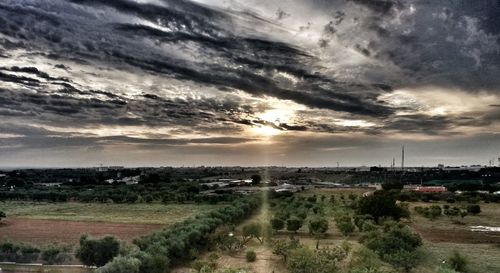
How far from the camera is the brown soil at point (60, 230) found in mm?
58125

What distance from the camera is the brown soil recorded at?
58125 mm

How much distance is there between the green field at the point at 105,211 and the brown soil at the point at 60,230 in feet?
14.9

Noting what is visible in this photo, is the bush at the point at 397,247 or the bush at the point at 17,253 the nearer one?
the bush at the point at 17,253

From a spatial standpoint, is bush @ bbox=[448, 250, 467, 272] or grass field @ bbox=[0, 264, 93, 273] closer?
grass field @ bbox=[0, 264, 93, 273]

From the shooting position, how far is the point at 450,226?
6925 cm

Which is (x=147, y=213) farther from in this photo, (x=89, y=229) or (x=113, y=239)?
(x=113, y=239)

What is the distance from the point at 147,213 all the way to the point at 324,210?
1296 inches

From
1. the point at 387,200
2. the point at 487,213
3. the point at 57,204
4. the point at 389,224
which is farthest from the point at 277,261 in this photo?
the point at 57,204

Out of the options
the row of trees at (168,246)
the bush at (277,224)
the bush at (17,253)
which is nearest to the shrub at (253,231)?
the row of trees at (168,246)

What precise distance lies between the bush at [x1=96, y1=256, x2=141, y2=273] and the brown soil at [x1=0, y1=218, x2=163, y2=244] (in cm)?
2425

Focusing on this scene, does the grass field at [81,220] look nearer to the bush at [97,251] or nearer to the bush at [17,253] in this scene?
the bush at [17,253]

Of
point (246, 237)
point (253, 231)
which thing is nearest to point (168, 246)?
point (253, 231)

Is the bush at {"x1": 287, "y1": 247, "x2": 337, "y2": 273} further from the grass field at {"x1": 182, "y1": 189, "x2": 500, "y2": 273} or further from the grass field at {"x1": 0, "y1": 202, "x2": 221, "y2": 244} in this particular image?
the grass field at {"x1": 0, "y1": 202, "x2": 221, "y2": 244}

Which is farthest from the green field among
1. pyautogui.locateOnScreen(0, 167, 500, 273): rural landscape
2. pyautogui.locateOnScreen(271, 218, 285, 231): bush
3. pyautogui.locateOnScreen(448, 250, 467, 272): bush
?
pyautogui.locateOnScreen(448, 250, 467, 272): bush
